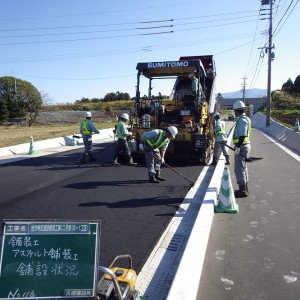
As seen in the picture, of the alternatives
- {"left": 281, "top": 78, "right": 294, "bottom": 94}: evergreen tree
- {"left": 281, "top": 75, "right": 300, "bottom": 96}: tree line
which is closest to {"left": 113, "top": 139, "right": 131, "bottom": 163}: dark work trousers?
{"left": 281, "top": 75, "right": 300, "bottom": 96}: tree line

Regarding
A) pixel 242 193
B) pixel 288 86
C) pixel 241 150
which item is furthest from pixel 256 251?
pixel 288 86

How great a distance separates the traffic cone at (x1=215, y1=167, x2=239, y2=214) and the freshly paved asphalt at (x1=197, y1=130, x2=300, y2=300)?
143 millimetres

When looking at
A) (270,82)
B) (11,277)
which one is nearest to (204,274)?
(11,277)

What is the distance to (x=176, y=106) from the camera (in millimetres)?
12250

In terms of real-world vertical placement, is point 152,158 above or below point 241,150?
below

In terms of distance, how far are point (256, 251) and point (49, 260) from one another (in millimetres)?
2850

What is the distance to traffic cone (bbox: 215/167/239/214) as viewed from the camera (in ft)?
20.6

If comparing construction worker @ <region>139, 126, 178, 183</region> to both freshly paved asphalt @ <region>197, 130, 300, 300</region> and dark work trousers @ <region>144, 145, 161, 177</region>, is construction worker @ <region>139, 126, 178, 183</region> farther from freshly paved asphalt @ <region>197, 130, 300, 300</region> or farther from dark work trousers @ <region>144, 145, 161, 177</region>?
freshly paved asphalt @ <region>197, 130, 300, 300</region>

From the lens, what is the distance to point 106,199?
7156 millimetres

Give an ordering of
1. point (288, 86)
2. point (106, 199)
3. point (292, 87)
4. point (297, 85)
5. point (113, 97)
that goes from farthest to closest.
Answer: point (113, 97)
point (288, 86)
point (292, 87)
point (297, 85)
point (106, 199)

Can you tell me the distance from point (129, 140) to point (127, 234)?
689 centimetres

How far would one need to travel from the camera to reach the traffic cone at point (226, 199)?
20.6ft

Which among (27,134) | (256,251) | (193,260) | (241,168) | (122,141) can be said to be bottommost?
(27,134)

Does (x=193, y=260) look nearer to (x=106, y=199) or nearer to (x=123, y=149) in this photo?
(x=106, y=199)
